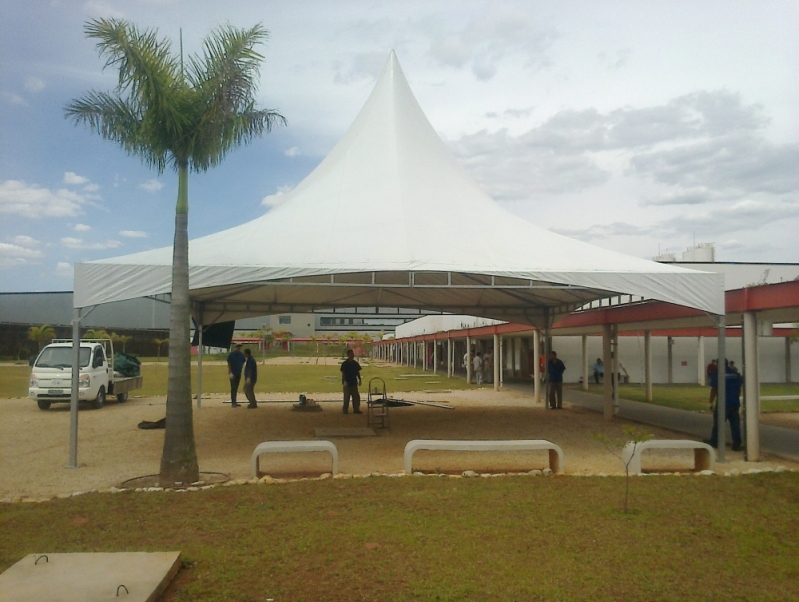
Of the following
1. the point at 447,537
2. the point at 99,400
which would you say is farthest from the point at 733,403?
the point at 99,400

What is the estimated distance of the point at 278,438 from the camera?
Result: 13.6 meters

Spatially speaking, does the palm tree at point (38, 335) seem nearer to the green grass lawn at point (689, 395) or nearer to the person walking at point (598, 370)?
the person walking at point (598, 370)

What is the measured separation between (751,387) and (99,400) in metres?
17.3

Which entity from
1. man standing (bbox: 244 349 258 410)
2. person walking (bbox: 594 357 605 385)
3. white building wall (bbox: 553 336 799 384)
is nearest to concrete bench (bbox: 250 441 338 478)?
man standing (bbox: 244 349 258 410)

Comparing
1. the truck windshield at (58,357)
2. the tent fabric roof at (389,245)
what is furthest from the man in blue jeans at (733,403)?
the truck windshield at (58,357)

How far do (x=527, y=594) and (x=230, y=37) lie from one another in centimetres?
741

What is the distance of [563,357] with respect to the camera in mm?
32094

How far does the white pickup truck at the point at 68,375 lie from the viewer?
19219 millimetres

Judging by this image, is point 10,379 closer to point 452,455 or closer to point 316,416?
point 316,416

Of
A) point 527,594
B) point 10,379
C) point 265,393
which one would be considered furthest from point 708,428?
point 10,379

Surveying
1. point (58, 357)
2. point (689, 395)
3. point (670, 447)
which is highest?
point (58, 357)

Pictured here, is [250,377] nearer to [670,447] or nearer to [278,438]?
[278,438]

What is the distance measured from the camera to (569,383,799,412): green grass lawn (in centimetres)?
2133

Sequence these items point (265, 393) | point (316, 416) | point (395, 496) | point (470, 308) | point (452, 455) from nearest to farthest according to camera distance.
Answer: point (395, 496) → point (452, 455) → point (316, 416) → point (470, 308) → point (265, 393)
